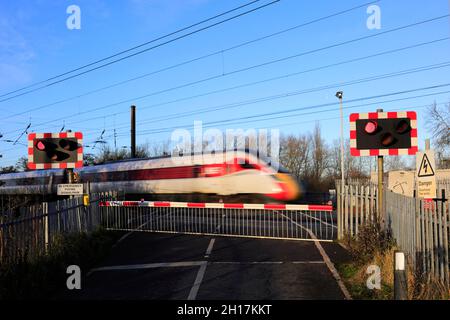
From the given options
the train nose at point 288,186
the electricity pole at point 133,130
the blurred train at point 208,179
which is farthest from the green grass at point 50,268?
the electricity pole at point 133,130

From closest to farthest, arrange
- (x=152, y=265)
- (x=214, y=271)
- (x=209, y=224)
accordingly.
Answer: (x=214, y=271), (x=152, y=265), (x=209, y=224)

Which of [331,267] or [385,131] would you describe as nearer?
[331,267]

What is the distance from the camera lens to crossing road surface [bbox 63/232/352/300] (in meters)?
7.19

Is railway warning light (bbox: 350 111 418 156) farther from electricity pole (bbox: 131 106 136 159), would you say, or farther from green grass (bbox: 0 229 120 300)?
electricity pole (bbox: 131 106 136 159)

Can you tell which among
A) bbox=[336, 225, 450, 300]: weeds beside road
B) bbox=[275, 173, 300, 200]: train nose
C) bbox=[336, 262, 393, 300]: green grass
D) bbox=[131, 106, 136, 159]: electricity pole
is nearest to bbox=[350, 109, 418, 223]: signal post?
bbox=[336, 225, 450, 300]: weeds beside road

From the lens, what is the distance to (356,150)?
31.2ft

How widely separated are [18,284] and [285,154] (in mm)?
58351

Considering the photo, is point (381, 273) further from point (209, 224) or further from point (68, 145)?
point (209, 224)

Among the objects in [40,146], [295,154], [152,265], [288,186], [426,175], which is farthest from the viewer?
[295,154]

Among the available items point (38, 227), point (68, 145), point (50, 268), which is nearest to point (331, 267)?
point (50, 268)

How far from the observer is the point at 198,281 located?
7961 millimetres

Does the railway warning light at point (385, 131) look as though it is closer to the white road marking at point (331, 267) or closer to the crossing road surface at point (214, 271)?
the white road marking at point (331, 267)

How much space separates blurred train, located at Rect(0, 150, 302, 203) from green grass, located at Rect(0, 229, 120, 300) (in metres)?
7.31

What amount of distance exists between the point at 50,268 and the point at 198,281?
2.92 metres
